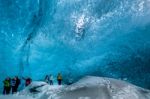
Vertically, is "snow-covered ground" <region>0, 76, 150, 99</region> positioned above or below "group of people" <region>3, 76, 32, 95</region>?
below

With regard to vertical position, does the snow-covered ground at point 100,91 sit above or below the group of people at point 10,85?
below

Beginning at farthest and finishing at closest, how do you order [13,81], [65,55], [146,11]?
[65,55] < [146,11] < [13,81]

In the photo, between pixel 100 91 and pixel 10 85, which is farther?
pixel 10 85

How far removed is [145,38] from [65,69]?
1967cm

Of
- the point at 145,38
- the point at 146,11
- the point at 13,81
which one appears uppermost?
the point at 146,11

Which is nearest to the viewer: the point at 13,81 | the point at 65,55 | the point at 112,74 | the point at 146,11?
the point at 13,81

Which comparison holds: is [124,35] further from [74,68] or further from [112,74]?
[74,68]

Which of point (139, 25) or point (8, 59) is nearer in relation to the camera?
point (139, 25)

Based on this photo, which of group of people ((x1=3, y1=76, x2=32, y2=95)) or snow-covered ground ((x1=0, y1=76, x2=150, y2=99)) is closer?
snow-covered ground ((x1=0, y1=76, x2=150, y2=99))

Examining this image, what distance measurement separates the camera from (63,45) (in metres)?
66.2

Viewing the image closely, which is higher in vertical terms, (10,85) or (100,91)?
(10,85)

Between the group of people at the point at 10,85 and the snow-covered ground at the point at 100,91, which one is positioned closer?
the snow-covered ground at the point at 100,91

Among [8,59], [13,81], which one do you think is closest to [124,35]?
[8,59]

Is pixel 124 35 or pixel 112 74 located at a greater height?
pixel 124 35
